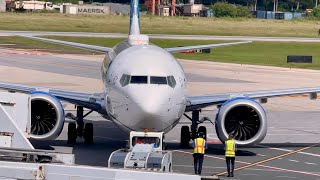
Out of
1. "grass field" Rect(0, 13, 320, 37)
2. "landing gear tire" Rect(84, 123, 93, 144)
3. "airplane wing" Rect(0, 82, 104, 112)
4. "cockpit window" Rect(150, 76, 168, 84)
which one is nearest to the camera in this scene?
"cockpit window" Rect(150, 76, 168, 84)

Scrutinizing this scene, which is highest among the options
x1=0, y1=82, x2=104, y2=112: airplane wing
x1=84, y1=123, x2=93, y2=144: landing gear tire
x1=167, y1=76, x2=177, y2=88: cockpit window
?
x1=167, y1=76, x2=177, y2=88: cockpit window

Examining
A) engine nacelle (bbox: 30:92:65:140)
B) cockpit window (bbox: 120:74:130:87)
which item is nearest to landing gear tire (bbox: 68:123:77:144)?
engine nacelle (bbox: 30:92:65:140)

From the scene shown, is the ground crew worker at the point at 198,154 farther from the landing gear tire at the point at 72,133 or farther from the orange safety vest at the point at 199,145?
the landing gear tire at the point at 72,133

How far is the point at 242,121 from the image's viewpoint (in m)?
35.6

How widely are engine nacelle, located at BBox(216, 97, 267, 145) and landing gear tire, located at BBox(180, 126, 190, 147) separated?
313cm

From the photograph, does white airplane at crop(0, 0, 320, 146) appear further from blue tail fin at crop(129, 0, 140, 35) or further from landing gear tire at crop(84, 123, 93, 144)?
blue tail fin at crop(129, 0, 140, 35)

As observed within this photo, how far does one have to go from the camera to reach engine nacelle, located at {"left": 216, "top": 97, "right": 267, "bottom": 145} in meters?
35.1

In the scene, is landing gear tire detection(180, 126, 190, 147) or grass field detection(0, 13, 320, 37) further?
grass field detection(0, 13, 320, 37)

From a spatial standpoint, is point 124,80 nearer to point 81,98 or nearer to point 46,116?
point 46,116

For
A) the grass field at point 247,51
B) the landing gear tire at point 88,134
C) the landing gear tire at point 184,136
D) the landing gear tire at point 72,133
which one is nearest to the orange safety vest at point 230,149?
the landing gear tire at point 184,136

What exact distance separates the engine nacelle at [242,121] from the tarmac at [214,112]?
0.87 meters

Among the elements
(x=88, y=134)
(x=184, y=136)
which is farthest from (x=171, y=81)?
(x=88, y=134)

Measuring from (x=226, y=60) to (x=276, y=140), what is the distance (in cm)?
5421

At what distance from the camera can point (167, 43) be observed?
11638 centimetres
